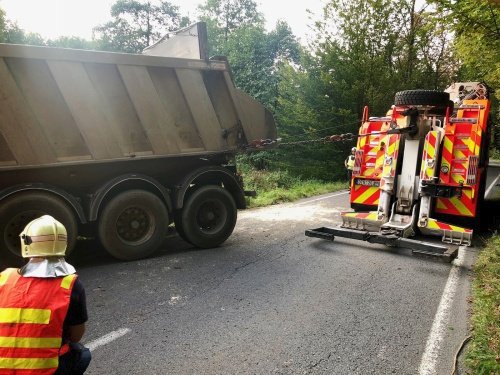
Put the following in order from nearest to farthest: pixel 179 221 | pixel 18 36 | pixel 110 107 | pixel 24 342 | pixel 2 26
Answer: pixel 24 342, pixel 110 107, pixel 179 221, pixel 2 26, pixel 18 36

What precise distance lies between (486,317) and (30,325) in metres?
3.80

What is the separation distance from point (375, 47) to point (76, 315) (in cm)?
2057

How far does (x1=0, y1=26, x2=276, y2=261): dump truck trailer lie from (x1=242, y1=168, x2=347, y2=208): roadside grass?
173 inches

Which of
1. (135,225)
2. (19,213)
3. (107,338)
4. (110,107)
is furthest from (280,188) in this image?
(107,338)

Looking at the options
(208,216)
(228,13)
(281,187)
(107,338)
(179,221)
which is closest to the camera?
(107,338)

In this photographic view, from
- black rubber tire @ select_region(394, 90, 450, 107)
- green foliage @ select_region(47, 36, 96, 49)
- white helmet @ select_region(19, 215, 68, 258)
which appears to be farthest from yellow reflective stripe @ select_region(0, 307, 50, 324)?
green foliage @ select_region(47, 36, 96, 49)

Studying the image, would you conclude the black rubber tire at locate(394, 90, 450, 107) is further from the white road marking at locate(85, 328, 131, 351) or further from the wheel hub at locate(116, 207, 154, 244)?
the white road marking at locate(85, 328, 131, 351)

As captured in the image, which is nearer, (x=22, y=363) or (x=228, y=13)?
(x=22, y=363)

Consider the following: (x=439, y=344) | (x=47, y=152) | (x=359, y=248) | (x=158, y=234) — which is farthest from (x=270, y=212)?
(x=439, y=344)

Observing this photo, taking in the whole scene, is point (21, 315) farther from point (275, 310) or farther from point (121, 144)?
point (121, 144)

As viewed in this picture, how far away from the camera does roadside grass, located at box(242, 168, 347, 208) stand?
38.9ft

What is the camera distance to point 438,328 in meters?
3.78

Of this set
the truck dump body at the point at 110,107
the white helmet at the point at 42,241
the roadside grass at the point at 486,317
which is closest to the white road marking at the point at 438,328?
the roadside grass at the point at 486,317

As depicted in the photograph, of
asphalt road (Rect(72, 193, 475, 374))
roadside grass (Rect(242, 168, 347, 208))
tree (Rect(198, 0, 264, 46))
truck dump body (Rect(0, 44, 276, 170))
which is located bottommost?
roadside grass (Rect(242, 168, 347, 208))
